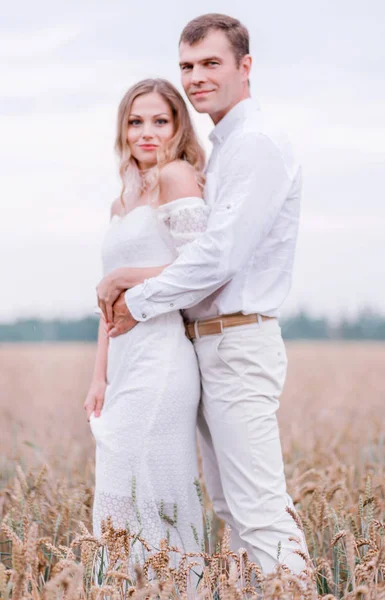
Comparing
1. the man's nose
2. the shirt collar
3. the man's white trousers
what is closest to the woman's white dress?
the man's white trousers

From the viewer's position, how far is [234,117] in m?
3.24

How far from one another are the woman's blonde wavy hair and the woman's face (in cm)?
2

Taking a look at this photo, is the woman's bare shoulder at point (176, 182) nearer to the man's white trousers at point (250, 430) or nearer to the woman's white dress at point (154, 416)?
the woman's white dress at point (154, 416)

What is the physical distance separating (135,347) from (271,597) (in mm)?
1237

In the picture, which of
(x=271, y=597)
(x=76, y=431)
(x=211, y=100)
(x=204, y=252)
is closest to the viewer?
(x=271, y=597)

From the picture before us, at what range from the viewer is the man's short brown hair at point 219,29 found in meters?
3.23

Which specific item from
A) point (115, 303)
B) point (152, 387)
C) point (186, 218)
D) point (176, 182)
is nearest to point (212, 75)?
point (176, 182)

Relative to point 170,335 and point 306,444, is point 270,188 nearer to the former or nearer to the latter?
point 170,335

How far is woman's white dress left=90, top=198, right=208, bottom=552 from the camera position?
3072mm

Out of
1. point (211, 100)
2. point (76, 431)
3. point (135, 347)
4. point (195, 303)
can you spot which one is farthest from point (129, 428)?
point (76, 431)

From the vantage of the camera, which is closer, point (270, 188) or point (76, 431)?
point (270, 188)

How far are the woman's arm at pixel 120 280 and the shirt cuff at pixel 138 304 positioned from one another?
0.06 meters

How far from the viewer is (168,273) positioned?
299cm

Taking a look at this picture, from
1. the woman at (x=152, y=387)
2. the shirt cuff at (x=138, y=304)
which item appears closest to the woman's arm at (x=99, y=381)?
the woman at (x=152, y=387)
